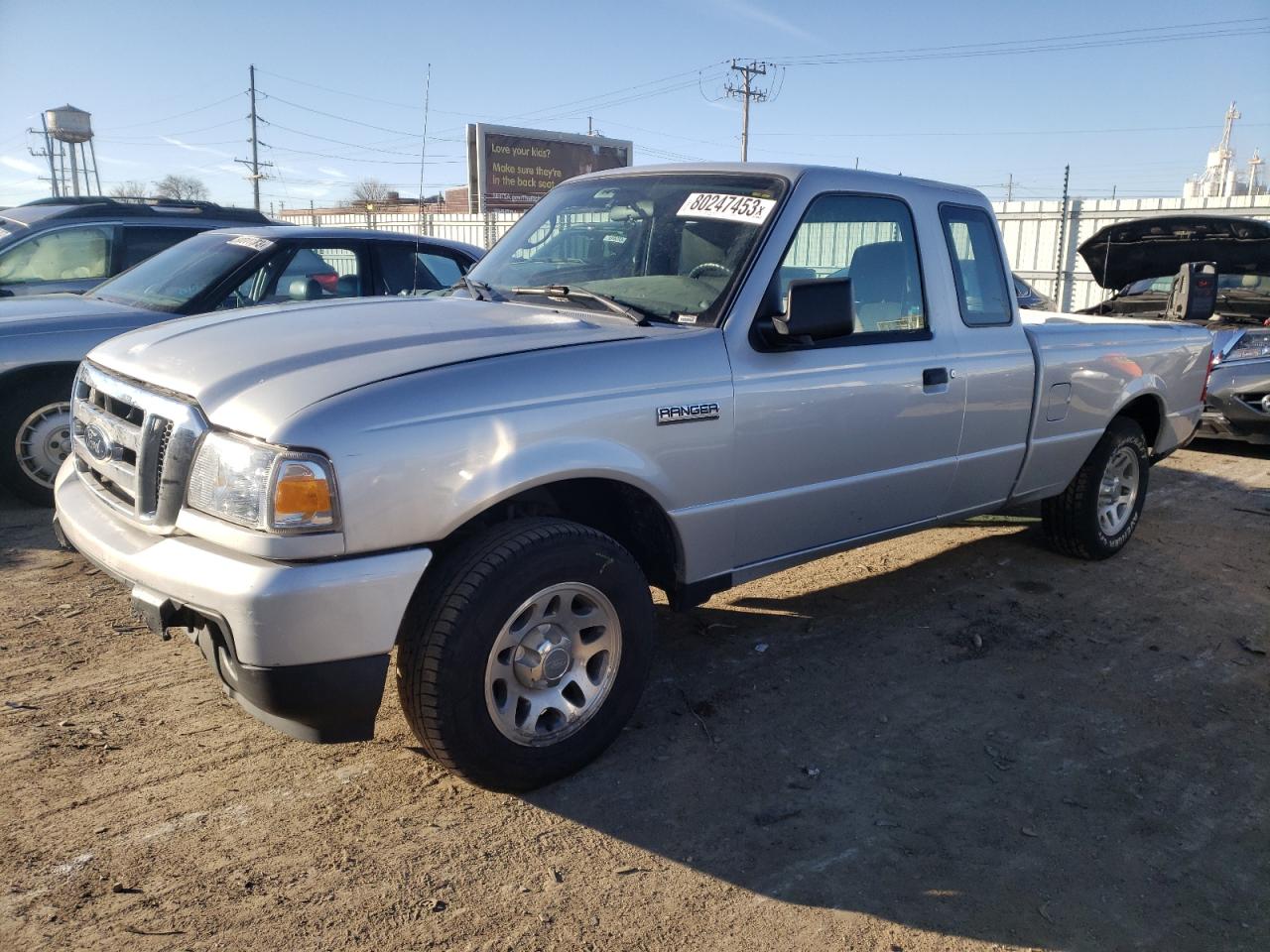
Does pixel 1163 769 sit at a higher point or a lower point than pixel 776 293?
lower

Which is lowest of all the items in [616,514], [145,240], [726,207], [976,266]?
[616,514]

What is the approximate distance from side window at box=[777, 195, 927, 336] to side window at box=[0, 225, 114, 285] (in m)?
6.15

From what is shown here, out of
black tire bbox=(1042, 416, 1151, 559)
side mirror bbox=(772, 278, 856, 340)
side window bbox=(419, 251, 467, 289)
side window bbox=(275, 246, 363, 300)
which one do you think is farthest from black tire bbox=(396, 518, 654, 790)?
side window bbox=(419, 251, 467, 289)

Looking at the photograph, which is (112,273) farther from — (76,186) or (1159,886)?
(76,186)

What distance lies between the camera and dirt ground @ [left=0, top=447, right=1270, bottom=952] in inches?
100

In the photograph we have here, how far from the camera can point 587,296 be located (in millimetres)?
3684

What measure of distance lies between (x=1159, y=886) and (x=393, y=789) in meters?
2.32

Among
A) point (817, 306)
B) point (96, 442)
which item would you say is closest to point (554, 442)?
point (817, 306)

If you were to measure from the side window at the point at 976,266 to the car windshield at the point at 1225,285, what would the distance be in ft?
18.1

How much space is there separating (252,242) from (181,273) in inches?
19.2

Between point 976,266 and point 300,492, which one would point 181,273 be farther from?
point 976,266

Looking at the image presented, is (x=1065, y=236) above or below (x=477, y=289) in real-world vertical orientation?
above

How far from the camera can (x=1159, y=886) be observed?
277 centimetres

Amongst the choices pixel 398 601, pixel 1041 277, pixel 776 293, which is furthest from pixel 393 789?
pixel 1041 277
